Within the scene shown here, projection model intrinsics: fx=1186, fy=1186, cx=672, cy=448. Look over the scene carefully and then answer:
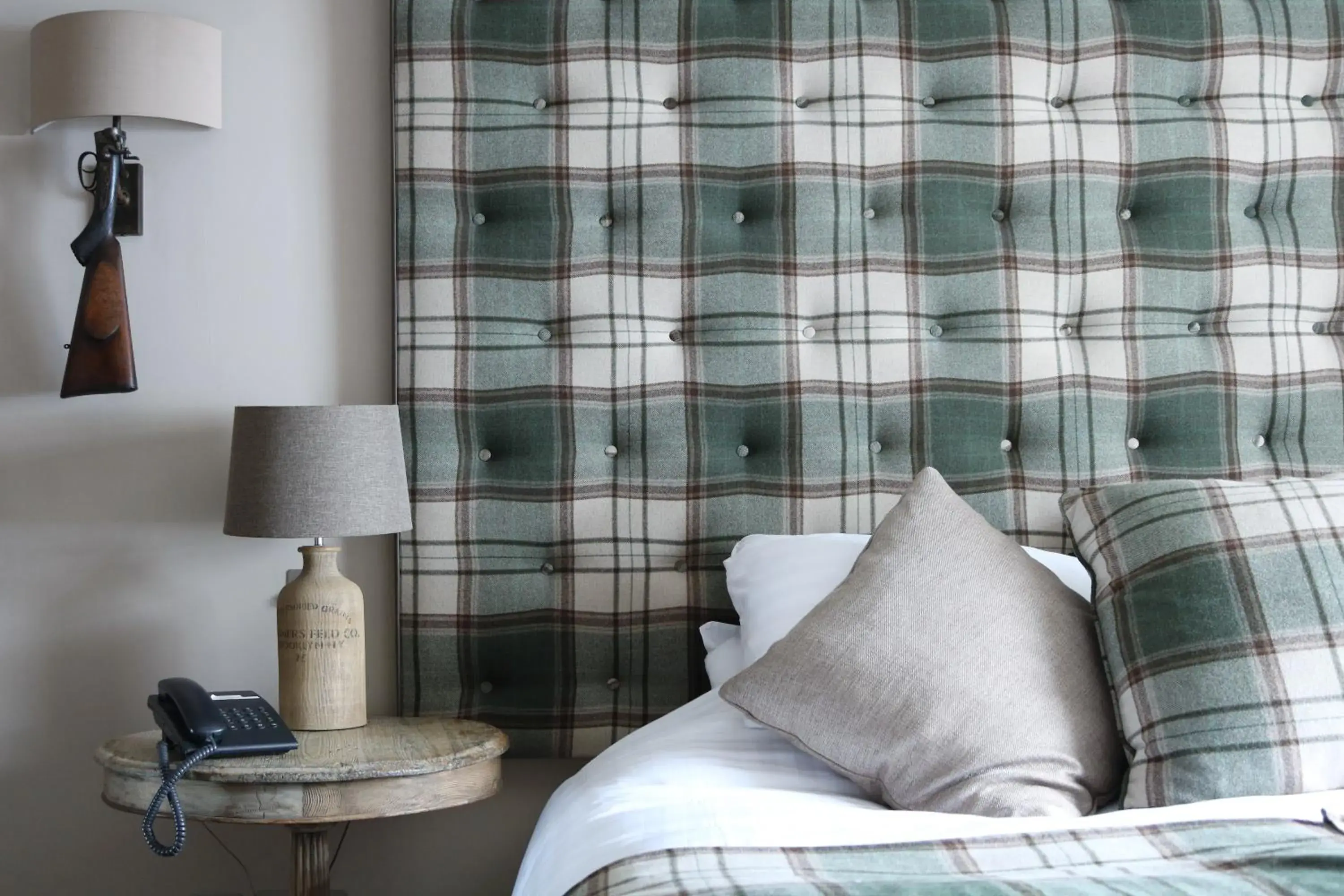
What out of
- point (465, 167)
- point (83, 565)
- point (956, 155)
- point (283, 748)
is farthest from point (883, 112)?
point (83, 565)

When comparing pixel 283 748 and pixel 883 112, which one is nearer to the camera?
pixel 283 748

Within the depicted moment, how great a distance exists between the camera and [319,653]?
1685 mm

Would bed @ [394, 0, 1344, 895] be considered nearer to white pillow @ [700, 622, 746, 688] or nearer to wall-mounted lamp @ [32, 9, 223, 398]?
white pillow @ [700, 622, 746, 688]

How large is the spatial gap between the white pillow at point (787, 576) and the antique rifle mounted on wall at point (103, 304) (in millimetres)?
1002

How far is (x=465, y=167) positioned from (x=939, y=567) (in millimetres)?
990

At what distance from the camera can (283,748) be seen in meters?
1.53

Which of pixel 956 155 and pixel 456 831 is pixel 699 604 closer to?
pixel 456 831

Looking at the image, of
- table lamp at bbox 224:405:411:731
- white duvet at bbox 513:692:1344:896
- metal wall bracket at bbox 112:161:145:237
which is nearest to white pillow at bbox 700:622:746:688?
white duvet at bbox 513:692:1344:896

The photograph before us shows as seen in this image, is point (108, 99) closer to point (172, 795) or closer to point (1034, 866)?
point (172, 795)

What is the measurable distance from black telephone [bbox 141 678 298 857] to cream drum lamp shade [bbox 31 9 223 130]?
89 centimetres

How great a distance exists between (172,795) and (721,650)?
0.77m

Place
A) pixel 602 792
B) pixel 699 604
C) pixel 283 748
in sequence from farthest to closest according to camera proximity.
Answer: pixel 699 604 < pixel 283 748 < pixel 602 792

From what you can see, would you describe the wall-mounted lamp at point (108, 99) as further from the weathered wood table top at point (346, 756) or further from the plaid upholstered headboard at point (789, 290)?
the weathered wood table top at point (346, 756)

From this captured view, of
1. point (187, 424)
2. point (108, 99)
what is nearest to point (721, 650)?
point (187, 424)
